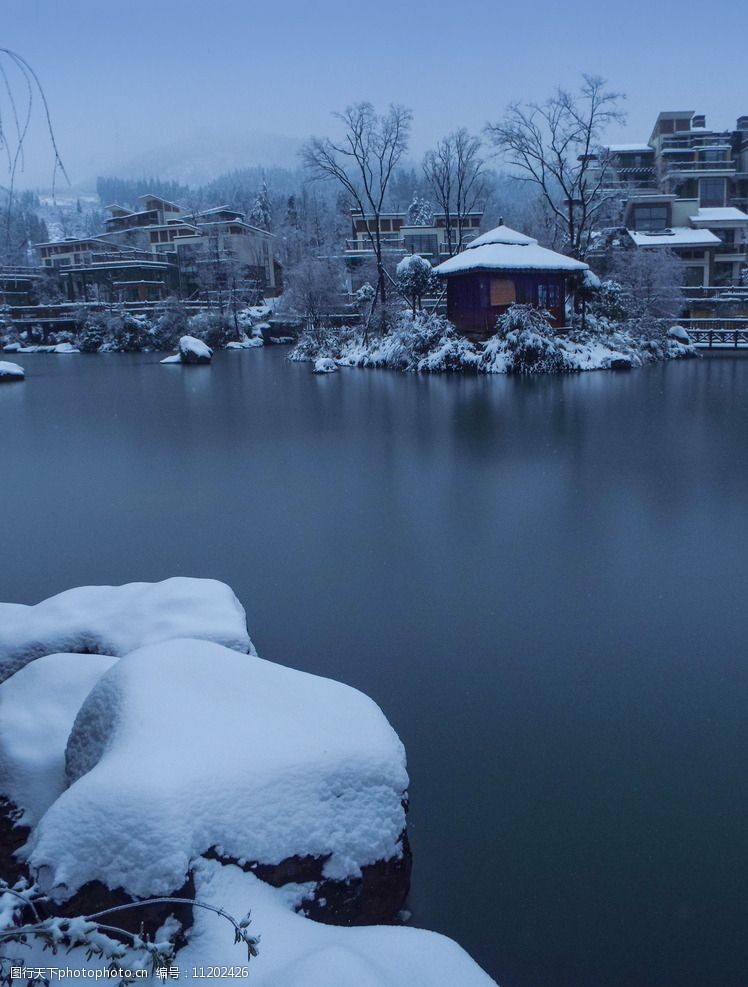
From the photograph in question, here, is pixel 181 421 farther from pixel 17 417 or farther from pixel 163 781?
pixel 163 781

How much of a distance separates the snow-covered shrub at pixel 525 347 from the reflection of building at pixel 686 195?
13.6 m

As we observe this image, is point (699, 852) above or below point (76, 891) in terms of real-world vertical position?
below

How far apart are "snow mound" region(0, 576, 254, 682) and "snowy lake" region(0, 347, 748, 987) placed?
789 millimetres

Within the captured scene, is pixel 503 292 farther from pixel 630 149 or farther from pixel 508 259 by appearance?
pixel 630 149

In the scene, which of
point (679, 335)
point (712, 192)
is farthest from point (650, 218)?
point (679, 335)

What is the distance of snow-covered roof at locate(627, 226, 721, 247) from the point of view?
38.5 meters

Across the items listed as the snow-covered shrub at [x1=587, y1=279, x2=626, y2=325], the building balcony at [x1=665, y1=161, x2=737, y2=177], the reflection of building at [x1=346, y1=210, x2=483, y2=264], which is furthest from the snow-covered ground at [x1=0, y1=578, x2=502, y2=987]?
the reflection of building at [x1=346, y1=210, x2=483, y2=264]

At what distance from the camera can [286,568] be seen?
25.5 feet

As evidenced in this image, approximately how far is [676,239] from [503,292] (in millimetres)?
17054

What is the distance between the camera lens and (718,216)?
42000 mm

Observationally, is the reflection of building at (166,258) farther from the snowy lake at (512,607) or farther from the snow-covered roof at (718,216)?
the snowy lake at (512,607)

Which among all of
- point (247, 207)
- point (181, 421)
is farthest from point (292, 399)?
point (247, 207)

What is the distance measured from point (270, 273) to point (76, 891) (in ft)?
221

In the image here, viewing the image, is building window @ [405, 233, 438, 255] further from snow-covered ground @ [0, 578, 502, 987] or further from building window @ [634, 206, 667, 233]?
snow-covered ground @ [0, 578, 502, 987]
